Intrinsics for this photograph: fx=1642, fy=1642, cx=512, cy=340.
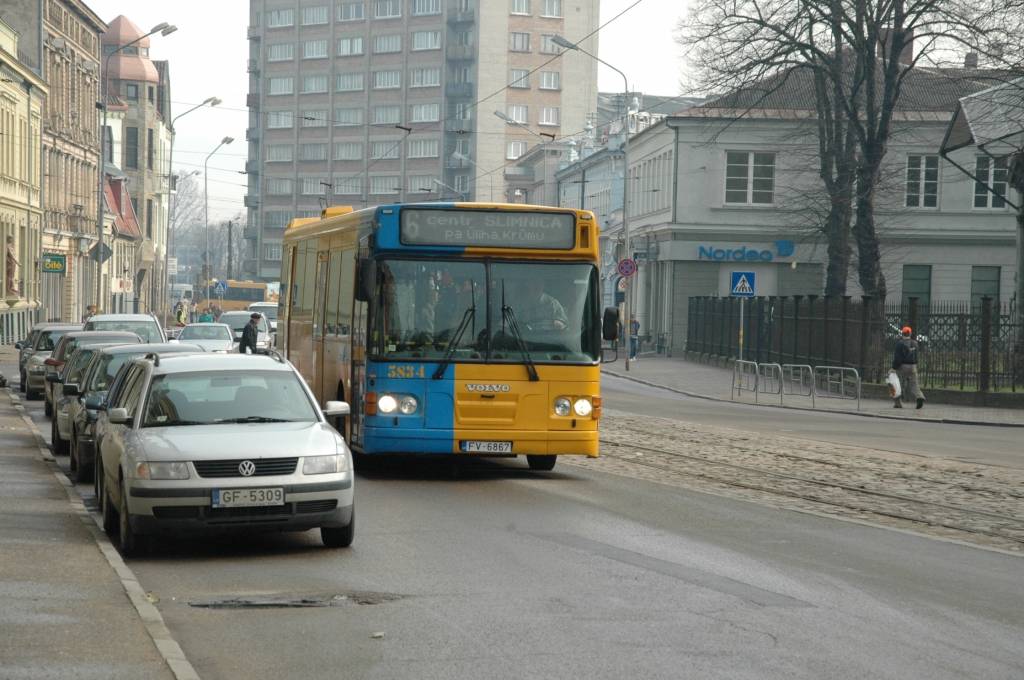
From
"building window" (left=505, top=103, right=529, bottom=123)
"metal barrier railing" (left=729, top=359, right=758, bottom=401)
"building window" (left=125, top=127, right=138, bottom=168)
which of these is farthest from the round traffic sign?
"building window" (left=505, top=103, right=529, bottom=123)

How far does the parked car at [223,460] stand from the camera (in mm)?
11219

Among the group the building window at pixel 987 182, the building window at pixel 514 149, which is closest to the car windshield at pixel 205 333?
the building window at pixel 987 182

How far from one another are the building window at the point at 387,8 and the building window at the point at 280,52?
31.8 ft

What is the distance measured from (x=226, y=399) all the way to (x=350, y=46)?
132 meters

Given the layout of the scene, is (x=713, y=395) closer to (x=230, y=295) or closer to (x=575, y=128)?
(x=230, y=295)

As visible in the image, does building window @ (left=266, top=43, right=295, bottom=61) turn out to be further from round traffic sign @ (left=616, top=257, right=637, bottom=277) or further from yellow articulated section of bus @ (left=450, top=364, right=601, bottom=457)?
yellow articulated section of bus @ (left=450, top=364, right=601, bottom=457)

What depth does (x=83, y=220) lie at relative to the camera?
77875 millimetres

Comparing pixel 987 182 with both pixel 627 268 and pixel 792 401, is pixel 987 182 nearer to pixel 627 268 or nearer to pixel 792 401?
pixel 627 268

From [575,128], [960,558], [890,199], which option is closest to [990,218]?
[890,199]

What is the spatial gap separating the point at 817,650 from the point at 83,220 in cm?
7350

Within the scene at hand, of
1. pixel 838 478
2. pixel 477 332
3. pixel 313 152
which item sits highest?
pixel 313 152

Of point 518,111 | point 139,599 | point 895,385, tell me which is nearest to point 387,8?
point 518,111

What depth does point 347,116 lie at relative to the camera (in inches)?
5586

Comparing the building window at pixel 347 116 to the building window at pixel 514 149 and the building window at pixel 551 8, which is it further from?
the building window at pixel 551 8
